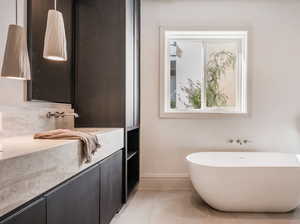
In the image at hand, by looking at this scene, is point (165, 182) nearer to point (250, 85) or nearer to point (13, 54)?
point (250, 85)

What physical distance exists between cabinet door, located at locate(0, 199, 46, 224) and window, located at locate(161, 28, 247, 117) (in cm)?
266

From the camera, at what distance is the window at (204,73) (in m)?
3.62

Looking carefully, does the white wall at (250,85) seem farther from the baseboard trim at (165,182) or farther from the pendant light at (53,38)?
the pendant light at (53,38)

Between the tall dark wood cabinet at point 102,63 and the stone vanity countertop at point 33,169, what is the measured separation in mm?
1090

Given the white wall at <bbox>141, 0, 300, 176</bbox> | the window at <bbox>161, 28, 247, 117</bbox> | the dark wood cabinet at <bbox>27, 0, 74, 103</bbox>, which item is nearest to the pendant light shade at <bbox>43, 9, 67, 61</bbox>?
the dark wood cabinet at <bbox>27, 0, 74, 103</bbox>

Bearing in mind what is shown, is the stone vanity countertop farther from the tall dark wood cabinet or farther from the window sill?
the window sill

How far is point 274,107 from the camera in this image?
342cm

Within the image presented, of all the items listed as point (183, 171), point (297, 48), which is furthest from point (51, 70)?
point (297, 48)

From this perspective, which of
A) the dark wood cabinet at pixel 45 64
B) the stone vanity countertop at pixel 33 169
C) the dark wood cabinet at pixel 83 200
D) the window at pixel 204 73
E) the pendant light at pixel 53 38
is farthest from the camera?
the window at pixel 204 73

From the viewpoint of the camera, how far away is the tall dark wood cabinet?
2.56 meters

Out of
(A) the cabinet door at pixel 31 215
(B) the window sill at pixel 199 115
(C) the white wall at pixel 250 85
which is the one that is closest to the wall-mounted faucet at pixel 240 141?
(C) the white wall at pixel 250 85

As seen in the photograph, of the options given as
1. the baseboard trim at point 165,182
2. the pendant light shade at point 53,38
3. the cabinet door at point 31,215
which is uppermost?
the pendant light shade at point 53,38

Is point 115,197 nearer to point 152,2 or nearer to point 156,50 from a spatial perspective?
point 156,50

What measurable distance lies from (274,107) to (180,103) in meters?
1.28
